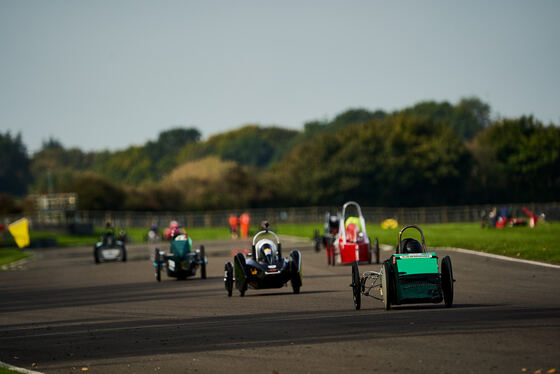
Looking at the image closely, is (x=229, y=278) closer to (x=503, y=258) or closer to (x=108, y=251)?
(x=503, y=258)

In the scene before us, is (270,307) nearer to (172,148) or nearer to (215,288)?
(215,288)

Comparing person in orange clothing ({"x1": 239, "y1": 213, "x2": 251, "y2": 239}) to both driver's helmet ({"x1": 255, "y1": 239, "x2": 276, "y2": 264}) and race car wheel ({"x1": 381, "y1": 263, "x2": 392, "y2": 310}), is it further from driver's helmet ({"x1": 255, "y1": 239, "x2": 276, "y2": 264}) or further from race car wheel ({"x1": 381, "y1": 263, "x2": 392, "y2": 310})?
race car wheel ({"x1": 381, "y1": 263, "x2": 392, "y2": 310})

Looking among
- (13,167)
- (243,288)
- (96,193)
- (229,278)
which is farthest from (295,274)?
(13,167)

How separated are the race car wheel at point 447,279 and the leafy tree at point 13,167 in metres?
157

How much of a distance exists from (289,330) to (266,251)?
636 centimetres

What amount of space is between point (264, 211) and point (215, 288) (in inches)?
2924

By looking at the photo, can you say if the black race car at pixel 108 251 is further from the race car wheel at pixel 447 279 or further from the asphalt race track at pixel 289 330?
the race car wheel at pixel 447 279

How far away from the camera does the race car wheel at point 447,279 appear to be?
1356 cm

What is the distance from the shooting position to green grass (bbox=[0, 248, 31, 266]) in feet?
151

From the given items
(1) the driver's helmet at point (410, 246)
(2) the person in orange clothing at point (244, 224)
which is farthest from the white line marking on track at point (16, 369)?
(2) the person in orange clothing at point (244, 224)

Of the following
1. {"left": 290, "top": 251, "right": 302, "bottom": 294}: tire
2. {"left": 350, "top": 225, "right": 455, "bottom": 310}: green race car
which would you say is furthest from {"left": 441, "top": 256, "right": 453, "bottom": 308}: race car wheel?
{"left": 290, "top": 251, "right": 302, "bottom": 294}: tire

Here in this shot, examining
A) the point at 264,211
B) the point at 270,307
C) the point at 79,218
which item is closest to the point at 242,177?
the point at 264,211

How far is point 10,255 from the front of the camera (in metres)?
50.8

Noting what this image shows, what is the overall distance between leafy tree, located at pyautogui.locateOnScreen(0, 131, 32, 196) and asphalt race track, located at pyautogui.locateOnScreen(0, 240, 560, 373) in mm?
147184
